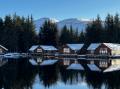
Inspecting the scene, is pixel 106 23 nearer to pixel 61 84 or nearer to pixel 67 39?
pixel 67 39

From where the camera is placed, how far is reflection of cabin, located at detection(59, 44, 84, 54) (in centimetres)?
10519

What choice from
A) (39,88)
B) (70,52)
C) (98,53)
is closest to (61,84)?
(39,88)

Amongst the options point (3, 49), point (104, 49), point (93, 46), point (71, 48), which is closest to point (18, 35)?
point (3, 49)

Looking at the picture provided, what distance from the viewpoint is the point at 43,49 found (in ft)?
359

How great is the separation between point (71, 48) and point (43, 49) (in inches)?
367

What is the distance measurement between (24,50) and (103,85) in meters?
78.8

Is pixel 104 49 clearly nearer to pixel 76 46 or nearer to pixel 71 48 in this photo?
pixel 76 46

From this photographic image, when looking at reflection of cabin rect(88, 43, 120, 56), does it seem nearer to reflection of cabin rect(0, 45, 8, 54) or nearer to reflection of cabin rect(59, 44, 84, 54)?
reflection of cabin rect(59, 44, 84, 54)

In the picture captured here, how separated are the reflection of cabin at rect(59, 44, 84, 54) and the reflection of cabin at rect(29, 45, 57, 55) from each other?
3.11 metres

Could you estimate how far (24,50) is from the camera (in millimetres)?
114562

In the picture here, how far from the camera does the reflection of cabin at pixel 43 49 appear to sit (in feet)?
357

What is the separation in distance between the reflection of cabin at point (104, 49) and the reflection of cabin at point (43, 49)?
1305cm

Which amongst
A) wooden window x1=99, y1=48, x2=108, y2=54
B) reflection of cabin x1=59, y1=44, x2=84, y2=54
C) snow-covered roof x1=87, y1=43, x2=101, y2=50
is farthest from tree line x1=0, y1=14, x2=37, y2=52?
wooden window x1=99, y1=48, x2=108, y2=54

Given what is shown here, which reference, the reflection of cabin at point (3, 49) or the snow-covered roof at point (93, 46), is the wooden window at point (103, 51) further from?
the reflection of cabin at point (3, 49)
